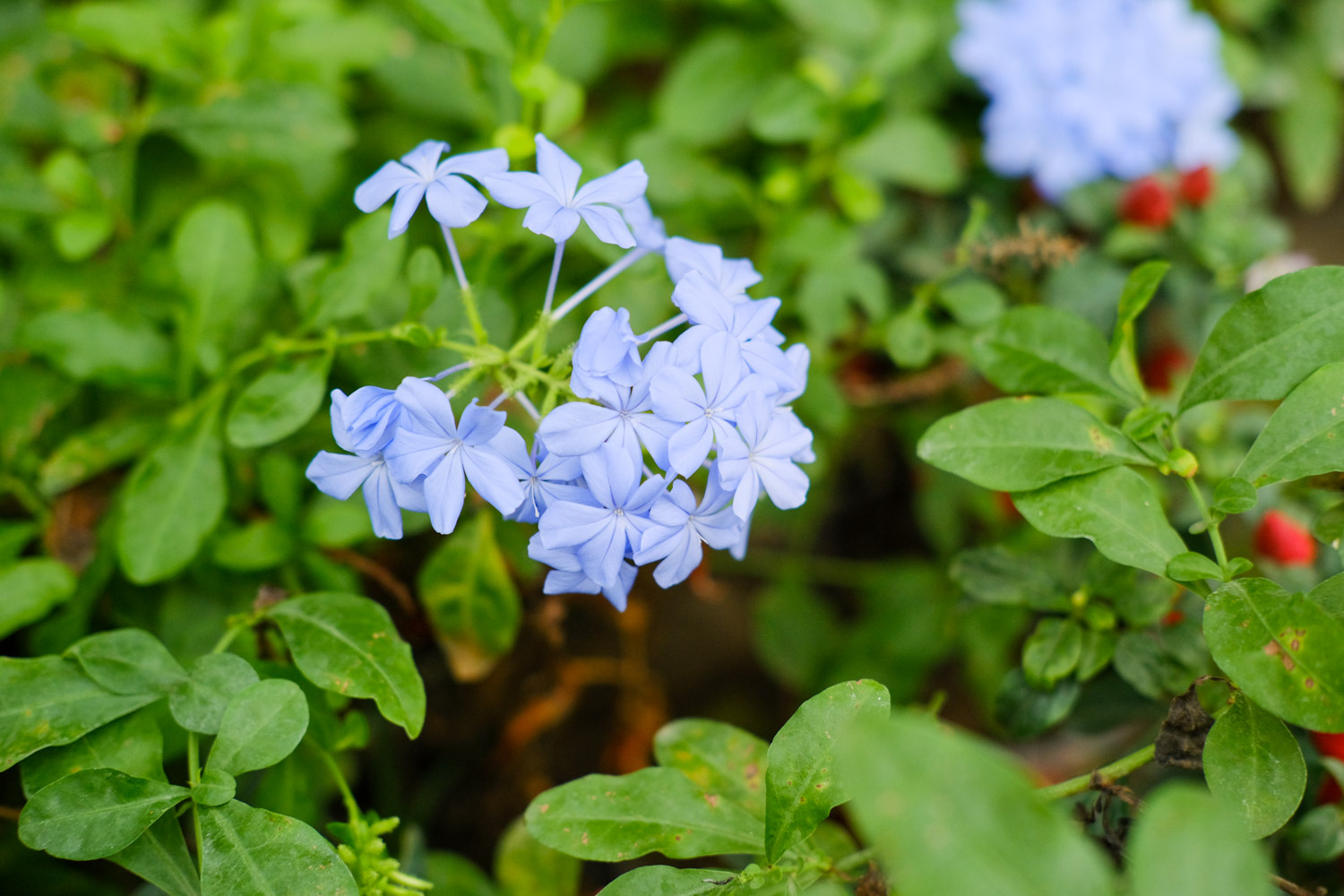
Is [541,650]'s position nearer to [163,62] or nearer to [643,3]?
[163,62]

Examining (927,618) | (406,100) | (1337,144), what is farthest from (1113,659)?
(1337,144)

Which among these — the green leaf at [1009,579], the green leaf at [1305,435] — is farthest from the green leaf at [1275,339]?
the green leaf at [1009,579]

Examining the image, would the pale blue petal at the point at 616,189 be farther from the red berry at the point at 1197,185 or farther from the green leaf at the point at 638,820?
the red berry at the point at 1197,185

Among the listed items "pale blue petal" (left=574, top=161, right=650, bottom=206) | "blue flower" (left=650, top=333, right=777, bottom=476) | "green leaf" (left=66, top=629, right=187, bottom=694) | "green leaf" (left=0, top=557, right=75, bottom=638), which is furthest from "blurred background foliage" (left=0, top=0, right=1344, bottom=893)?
"blue flower" (left=650, top=333, right=777, bottom=476)

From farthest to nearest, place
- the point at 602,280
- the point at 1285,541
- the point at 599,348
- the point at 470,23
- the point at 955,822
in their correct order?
the point at 1285,541 < the point at 470,23 < the point at 602,280 < the point at 599,348 < the point at 955,822

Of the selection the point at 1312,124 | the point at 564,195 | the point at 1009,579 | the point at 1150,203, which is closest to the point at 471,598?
the point at 564,195

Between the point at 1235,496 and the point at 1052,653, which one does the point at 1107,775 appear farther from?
the point at 1235,496
